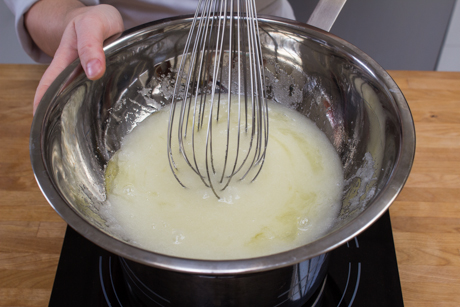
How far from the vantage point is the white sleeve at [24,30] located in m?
0.94

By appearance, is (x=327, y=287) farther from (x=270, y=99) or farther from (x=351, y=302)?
(x=270, y=99)

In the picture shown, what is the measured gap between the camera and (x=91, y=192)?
26.5 inches

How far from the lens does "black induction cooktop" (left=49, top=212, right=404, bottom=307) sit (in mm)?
628

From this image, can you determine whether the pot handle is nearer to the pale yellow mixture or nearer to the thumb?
the pale yellow mixture

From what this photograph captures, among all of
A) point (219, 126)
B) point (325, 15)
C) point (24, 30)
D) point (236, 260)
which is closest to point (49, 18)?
point (24, 30)

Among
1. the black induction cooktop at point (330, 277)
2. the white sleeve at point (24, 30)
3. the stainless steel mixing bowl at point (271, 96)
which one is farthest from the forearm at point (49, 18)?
the black induction cooktop at point (330, 277)

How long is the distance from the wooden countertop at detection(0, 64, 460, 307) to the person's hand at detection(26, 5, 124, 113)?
0.73ft

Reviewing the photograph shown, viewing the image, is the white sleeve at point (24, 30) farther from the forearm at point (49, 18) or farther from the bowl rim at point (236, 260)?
the bowl rim at point (236, 260)

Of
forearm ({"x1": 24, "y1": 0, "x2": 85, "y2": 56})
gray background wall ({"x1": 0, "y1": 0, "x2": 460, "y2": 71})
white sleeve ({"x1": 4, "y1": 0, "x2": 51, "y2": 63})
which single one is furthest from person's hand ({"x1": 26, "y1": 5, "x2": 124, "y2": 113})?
gray background wall ({"x1": 0, "y1": 0, "x2": 460, "y2": 71})

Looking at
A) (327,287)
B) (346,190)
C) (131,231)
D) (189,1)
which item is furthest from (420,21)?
(131,231)

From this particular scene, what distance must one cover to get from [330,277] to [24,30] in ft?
2.98

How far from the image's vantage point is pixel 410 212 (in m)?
0.75

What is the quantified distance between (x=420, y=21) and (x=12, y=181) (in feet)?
5.13

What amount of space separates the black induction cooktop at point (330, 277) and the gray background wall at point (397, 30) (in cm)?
116
